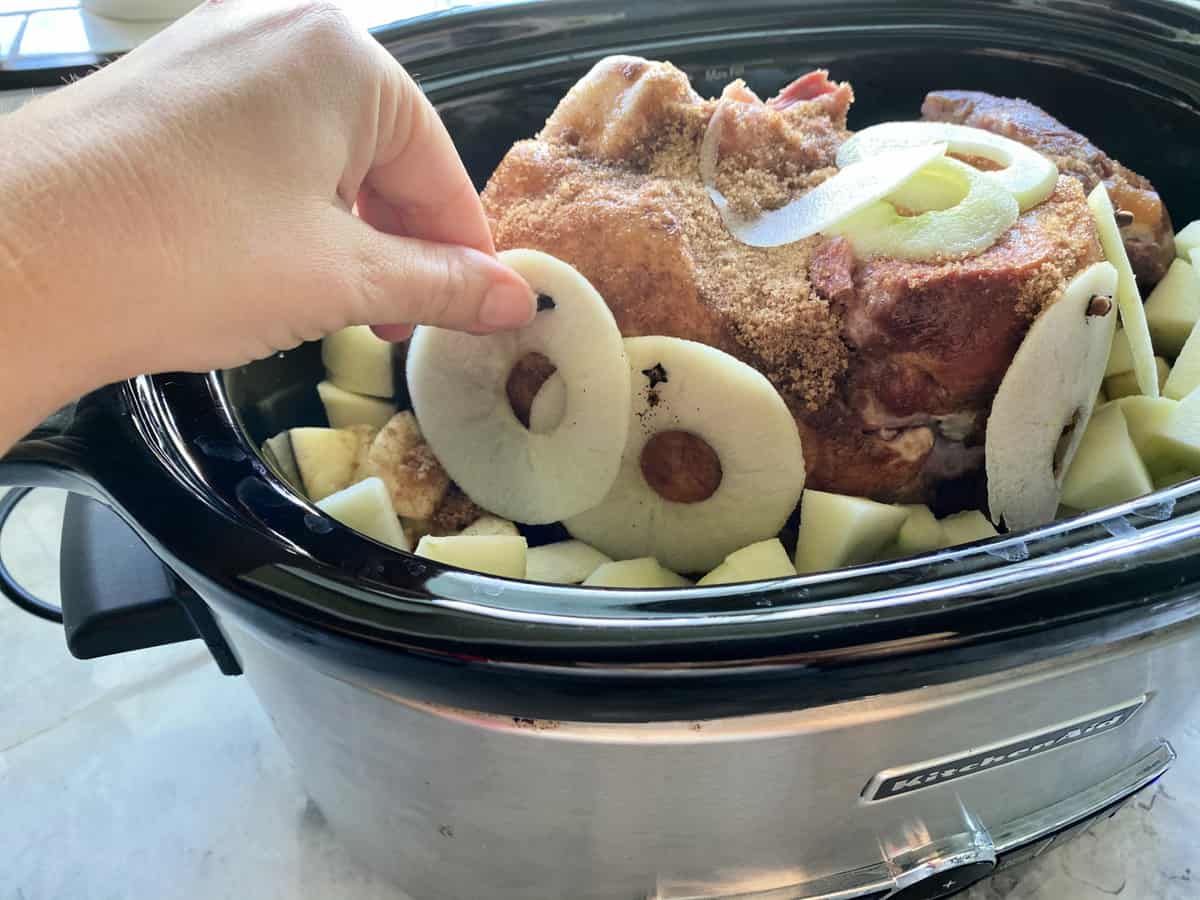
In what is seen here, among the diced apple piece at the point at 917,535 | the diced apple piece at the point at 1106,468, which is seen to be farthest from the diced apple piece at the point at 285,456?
the diced apple piece at the point at 1106,468

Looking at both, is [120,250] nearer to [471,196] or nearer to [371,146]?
[371,146]

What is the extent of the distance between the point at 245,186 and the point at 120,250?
9 centimetres

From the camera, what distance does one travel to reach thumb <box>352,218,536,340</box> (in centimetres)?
68

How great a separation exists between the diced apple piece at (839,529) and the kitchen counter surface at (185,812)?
0.41 meters

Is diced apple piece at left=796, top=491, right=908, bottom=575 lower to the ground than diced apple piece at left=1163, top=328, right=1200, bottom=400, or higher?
lower

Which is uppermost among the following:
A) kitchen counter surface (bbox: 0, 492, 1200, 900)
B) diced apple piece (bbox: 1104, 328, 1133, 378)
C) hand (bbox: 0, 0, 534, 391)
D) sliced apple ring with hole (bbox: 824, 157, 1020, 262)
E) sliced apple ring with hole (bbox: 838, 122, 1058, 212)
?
hand (bbox: 0, 0, 534, 391)

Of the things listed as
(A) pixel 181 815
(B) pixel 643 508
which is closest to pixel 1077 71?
(B) pixel 643 508

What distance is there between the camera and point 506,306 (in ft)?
2.68

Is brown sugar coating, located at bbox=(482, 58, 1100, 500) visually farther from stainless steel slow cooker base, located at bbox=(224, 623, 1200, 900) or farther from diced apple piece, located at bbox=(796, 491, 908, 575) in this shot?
stainless steel slow cooker base, located at bbox=(224, 623, 1200, 900)

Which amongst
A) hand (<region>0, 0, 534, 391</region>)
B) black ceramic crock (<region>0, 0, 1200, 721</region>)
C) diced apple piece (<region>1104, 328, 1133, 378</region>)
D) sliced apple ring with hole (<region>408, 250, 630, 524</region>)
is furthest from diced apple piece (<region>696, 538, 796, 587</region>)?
diced apple piece (<region>1104, 328, 1133, 378</region>)

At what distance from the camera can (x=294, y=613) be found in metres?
0.60

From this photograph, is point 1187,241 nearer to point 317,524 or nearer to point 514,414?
point 514,414

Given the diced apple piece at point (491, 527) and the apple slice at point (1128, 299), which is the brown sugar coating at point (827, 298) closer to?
the apple slice at point (1128, 299)

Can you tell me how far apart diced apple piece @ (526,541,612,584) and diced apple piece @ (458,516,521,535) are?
0.03 meters
